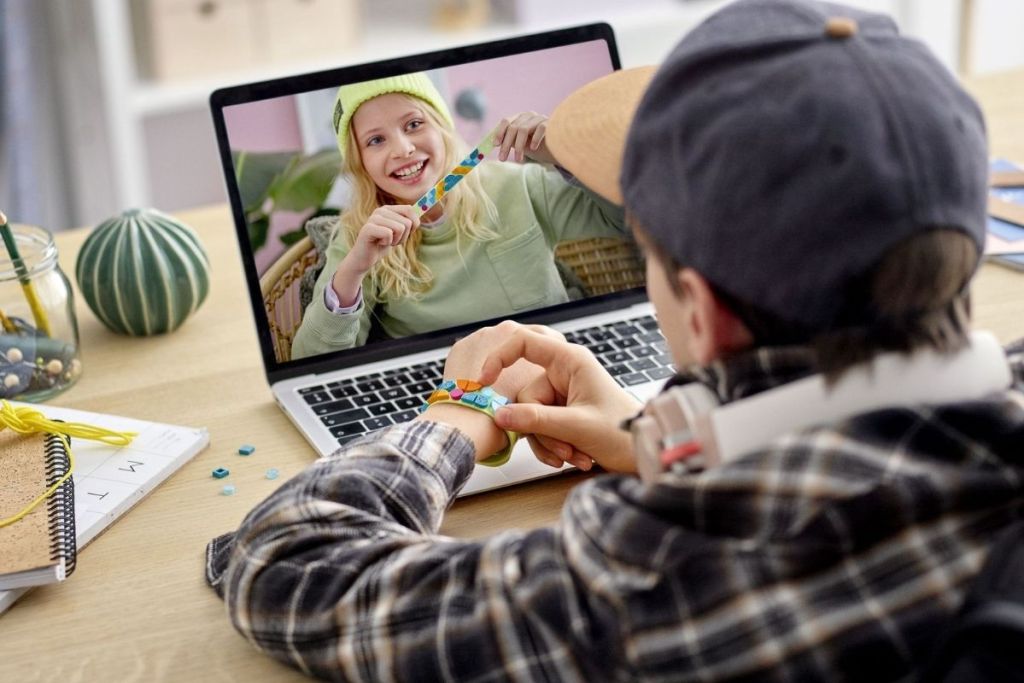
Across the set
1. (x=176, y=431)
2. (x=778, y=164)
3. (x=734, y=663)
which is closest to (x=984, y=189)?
(x=778, y=164)

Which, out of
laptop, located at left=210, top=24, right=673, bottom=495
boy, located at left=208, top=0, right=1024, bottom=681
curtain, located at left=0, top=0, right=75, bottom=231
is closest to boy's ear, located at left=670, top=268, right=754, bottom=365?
boy, located at left=208, top=0, right=1024, bottom=681

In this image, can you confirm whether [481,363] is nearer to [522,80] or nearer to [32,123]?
[522,80]

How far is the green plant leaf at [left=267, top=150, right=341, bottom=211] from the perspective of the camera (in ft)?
3.34

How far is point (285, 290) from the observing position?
3.34 feet

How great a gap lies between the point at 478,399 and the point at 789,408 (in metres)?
0.33

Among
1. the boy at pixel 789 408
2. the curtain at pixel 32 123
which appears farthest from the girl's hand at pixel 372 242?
the curtain at pixel 32 123

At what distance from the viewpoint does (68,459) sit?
2.92ft

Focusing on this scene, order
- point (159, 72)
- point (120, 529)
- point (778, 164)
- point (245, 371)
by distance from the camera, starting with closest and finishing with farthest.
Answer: point (778, 164), point (120, 529), point (245, 371), point (159, 72)

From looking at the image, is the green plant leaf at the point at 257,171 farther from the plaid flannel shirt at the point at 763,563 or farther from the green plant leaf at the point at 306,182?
the plaid flannel shirt at the point at 763,563

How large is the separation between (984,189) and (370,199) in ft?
1.78

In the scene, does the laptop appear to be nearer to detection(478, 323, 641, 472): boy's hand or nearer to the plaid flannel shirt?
detection(478, 323, 641, 472): boy's hand

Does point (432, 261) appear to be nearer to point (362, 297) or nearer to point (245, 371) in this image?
point (362, 297)

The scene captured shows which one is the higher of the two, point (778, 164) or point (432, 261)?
point (778, 164)

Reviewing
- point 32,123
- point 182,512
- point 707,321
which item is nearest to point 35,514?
point 182,512
